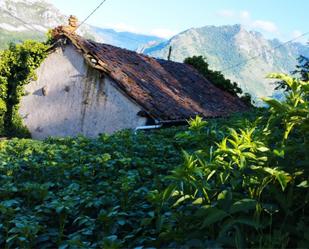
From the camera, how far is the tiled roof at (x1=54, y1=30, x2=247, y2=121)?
18.0m

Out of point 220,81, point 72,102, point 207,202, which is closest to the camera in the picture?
point 207,202

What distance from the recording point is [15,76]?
21938 millimetres

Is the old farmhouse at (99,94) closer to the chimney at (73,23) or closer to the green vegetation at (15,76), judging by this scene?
the green vegetation at (15,76)

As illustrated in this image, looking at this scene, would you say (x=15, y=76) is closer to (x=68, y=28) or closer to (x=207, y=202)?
(x=68, y=28)

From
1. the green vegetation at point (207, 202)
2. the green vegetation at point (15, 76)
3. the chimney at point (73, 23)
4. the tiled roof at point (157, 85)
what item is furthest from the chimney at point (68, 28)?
the green vegetation at point (207, 202)

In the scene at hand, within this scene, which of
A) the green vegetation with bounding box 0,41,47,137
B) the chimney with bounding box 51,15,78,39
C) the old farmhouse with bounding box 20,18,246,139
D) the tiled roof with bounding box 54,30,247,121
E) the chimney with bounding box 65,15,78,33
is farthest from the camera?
the green vegetation with bounding box 0,41,47,137

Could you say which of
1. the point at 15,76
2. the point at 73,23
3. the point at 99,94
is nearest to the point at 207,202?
the point at 99,94

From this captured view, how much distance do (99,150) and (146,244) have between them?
437 centimetres

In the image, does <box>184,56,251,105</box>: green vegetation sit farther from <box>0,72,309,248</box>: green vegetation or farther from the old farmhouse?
<box>0,72,309,248</box>: green vegetation

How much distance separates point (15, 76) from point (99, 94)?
5711 mm

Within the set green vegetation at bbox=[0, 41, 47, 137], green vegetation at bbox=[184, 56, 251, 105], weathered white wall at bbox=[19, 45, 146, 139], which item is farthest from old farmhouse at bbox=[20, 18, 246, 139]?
green vegetation at bbox=[184, 56, 251, 105]

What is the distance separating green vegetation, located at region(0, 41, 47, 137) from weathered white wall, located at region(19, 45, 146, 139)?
37cm

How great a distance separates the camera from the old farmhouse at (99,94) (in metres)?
18.2

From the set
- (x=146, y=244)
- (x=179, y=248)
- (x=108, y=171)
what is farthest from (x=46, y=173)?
(x=179, y=248)
